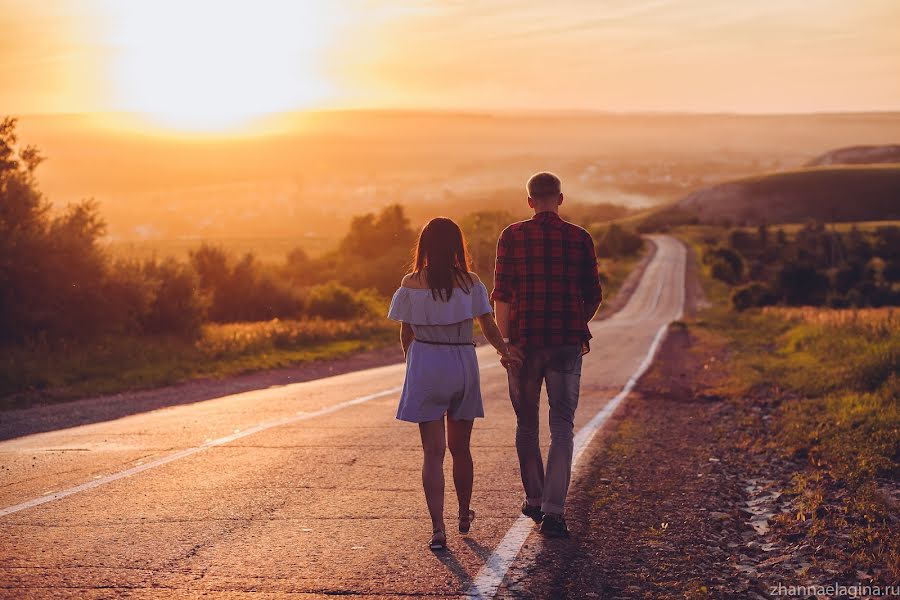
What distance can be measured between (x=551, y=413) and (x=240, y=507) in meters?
2.44

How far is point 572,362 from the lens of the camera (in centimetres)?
667

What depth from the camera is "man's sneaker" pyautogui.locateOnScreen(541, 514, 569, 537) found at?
666 cm

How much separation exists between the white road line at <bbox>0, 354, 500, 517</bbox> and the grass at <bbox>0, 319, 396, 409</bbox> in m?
5.16

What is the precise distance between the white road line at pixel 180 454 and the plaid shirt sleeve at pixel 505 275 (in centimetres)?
379

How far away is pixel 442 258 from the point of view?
20.8ft

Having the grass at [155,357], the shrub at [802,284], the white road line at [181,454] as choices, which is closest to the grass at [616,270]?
the shrub at [802,284]

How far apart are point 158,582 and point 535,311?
2904mm

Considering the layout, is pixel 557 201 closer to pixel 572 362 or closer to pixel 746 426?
pixel 572 362

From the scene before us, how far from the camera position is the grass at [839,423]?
23.9ft

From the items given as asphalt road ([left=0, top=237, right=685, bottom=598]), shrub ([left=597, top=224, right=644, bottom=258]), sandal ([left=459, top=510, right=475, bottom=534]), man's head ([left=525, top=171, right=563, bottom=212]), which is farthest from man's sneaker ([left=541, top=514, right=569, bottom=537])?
shrub ([left=597, top=224, right=644, bottom=258])

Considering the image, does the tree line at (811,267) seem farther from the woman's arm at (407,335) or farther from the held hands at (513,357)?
the woman's arm at (407,335)

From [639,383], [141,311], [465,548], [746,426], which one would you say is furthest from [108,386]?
[465,548]

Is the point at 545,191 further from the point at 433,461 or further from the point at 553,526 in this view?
the point at 553,526

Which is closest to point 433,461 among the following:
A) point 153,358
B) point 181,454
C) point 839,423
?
point 181,454
